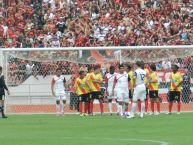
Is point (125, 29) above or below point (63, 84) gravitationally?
above

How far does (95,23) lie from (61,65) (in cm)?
1048

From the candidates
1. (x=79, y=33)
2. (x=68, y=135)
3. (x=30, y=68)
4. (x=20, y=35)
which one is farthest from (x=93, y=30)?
(x=68, y=135)

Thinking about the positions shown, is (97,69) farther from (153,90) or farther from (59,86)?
(153,90)

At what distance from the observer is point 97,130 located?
25016 millimetres

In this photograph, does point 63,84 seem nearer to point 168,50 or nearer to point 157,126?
point 168,50

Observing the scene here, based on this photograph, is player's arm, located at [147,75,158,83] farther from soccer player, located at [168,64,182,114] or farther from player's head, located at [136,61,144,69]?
player's head, located at [136,61,144,69]

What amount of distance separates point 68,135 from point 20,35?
21683mm

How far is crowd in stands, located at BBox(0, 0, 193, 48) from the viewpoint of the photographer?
4319cm

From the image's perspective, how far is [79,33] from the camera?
145ft

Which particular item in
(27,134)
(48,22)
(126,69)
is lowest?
(27,134)

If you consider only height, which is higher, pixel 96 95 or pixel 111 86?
A: pixel 111 86

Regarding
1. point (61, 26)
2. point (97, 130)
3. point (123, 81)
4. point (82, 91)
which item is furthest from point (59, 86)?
point (61, 26)

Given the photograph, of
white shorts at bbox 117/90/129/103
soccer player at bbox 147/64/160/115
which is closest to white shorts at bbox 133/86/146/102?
white shorts at bbox 117/90/129/103

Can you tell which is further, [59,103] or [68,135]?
[59,103]
